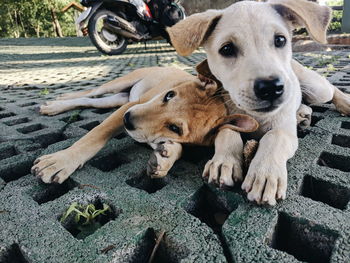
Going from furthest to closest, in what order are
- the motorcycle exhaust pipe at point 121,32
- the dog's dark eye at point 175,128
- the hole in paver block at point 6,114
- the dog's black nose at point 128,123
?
the motorcycle exhaust pipe at point 121,32 < the hole in paver block at point 6,114 < the dog's black nose at point 128,123 < the dog's dark eye at point 175,128

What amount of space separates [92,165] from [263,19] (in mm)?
1678

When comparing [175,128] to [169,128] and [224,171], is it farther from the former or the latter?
[224,171]

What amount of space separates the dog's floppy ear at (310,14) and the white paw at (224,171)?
4.14ft

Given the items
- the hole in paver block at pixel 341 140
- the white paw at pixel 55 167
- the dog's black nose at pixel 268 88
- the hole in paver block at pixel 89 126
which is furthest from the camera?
the hole in paver block at pixel 89 126

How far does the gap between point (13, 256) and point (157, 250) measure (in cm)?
68

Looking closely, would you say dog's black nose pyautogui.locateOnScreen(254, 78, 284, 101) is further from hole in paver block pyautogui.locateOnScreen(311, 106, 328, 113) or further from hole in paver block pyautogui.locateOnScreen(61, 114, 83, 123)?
hole in paver block pyautogui.locateOnScreen(61, 114, 83, 123)

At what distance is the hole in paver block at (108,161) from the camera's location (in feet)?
7.36

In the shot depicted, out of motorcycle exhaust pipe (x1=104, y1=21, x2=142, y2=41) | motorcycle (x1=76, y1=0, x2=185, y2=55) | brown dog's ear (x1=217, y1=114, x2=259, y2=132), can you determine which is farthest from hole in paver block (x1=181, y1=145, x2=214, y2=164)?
motorcycle exhaust pipe (x1=104, y1=21, x2=142, y2=41)

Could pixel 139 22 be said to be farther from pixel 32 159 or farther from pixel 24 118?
pixel 32 159

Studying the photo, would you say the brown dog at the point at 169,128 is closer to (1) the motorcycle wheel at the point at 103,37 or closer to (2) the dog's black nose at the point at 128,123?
(2) the dog's black nose at the point at 128,123

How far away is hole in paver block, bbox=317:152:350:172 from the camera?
2038 mm

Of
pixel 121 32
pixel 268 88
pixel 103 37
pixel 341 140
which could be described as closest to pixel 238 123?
pixel 268 88

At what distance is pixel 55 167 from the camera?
1965 millimetres

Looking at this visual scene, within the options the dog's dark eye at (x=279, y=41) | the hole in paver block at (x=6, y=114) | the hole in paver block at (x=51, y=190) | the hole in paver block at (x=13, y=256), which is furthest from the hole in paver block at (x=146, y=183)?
the hole in paver block at (x=6, y=114)
